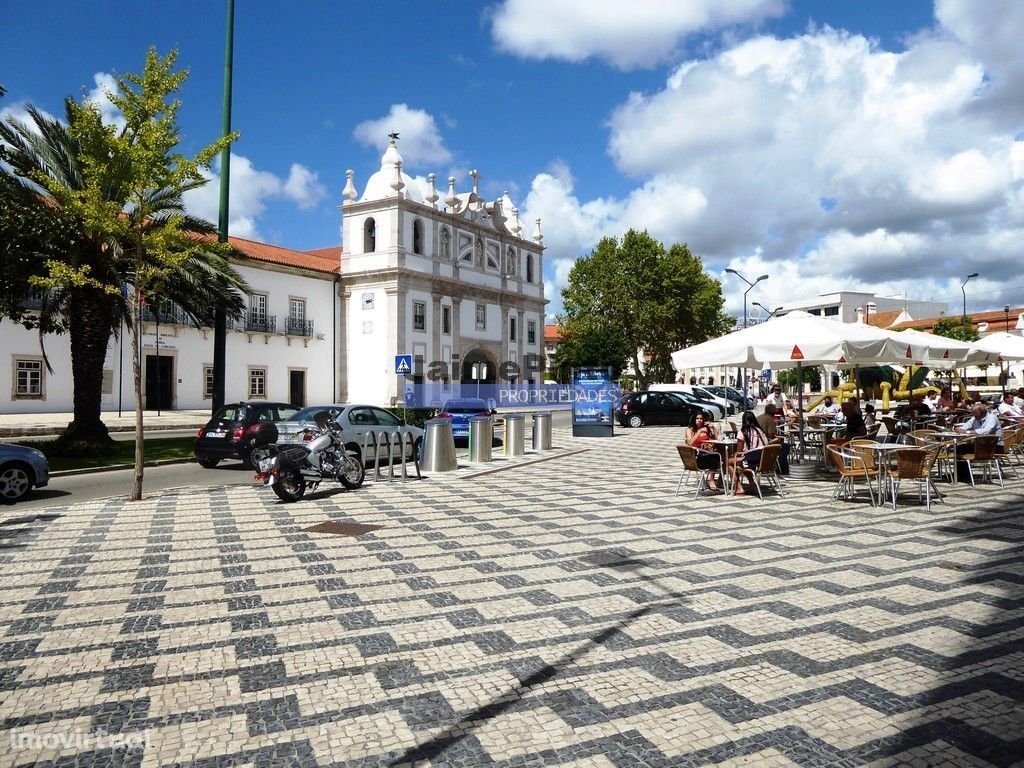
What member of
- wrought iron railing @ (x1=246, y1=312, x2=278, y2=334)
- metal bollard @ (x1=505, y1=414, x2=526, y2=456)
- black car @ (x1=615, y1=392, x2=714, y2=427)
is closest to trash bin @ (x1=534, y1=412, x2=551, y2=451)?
metal bollard @ (x1=505, y1=414, x2=526, y2=456)

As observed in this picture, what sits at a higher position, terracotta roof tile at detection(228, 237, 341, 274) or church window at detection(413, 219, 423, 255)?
church window at detection(413, 219, 423, 255)

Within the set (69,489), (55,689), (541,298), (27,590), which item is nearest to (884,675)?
(55,689)

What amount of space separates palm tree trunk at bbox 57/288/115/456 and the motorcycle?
7.89m

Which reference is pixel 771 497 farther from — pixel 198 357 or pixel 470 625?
pixel 198 357

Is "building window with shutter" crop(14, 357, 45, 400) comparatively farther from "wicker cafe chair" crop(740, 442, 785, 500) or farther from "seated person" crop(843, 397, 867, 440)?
"seated person" crop(843, 397, 867, 440)

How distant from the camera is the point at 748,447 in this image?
10.9 metres

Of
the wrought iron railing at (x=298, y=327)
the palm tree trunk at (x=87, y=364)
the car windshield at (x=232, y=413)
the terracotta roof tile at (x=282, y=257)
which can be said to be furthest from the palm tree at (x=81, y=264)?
the wrought iron railing at (x=298, y=327)

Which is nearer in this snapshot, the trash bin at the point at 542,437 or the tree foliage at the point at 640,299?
the trash bin at the point at 542,437

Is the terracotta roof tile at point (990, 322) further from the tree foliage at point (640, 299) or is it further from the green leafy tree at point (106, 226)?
the green leafy tree at point (106, 226)

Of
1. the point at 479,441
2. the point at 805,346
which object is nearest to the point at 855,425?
the point at 805,346

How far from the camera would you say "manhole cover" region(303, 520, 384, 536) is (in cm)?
845

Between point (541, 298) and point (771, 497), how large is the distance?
1994 inches

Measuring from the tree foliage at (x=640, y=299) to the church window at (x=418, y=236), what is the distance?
1636 centimetres

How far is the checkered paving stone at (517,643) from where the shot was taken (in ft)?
11.3
